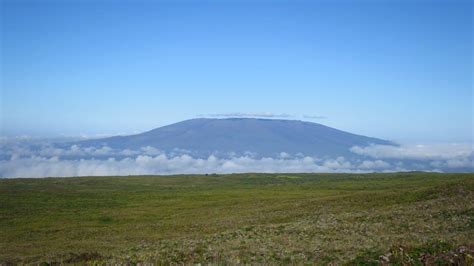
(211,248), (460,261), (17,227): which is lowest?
(17,227)

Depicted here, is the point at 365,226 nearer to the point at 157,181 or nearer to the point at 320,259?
the point at 320,259

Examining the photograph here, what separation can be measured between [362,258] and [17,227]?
148ft

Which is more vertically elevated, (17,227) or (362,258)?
(362,258)

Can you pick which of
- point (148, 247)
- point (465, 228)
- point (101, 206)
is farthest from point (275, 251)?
point (101, 206)

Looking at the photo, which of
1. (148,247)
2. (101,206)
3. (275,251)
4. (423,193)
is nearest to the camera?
(275,251)

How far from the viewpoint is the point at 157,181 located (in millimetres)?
145125

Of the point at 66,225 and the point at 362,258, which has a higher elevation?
the point at 362,258

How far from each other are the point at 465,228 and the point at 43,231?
40.4m

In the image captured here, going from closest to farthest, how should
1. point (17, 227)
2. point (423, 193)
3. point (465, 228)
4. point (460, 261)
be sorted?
point (460, 261), point (465, 228), point (423, 193), point (17, 227)

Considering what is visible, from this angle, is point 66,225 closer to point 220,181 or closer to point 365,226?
point 365,226

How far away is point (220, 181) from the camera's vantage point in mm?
145500

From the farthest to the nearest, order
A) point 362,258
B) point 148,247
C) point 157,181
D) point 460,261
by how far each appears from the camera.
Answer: point 157,181 < point 148,247 < point 362,258 < point 460,261

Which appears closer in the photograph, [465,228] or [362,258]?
[362,258]

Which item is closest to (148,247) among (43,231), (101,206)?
(43,231)
